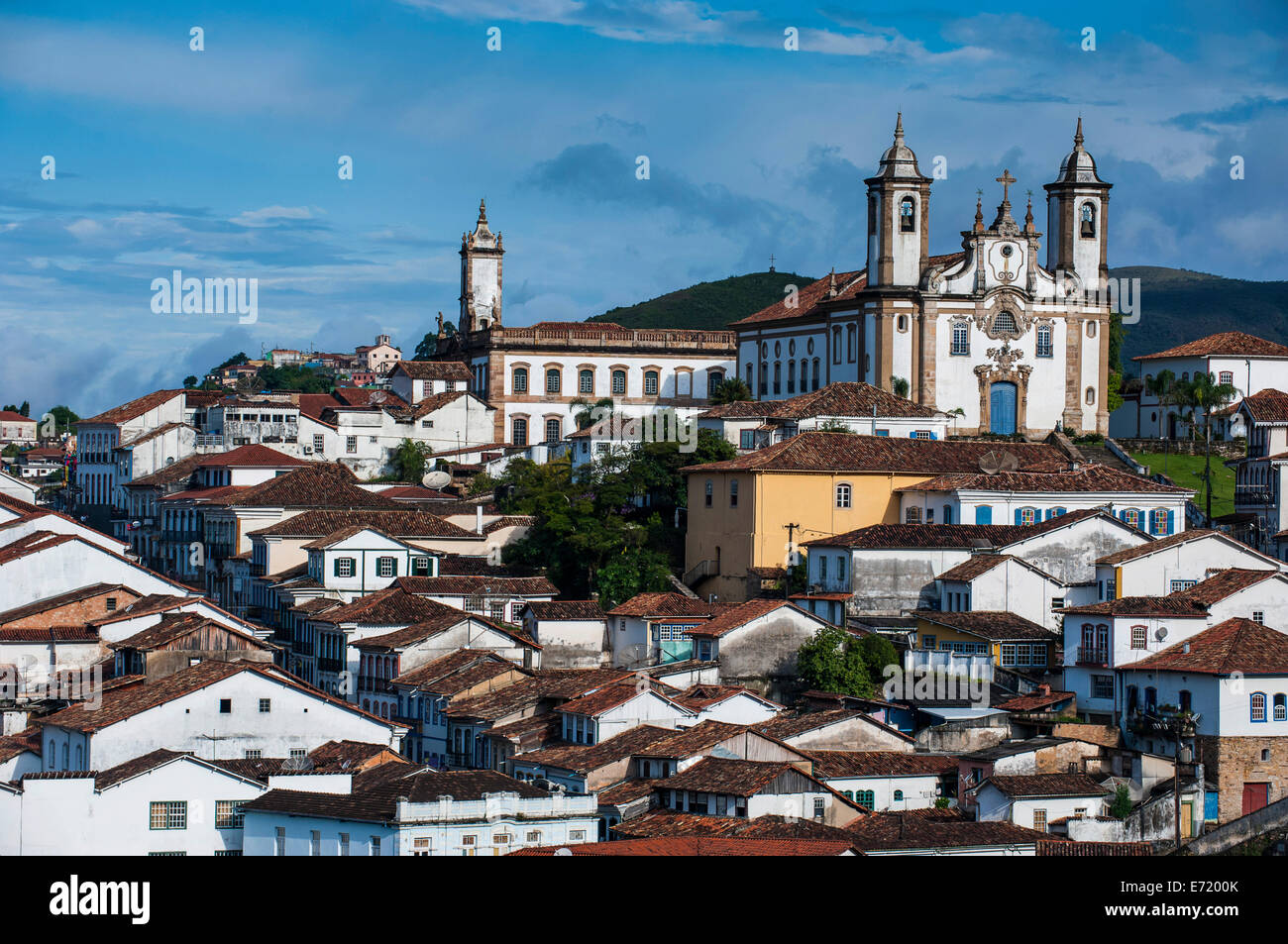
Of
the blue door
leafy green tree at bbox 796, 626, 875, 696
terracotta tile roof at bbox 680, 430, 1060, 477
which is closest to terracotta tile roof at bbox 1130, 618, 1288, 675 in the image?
leafy green tree at bbox 796, 626, 875, 696

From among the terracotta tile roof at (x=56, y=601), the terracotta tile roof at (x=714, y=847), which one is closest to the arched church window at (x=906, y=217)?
the terracotta tile roof at (x=56, y=601)

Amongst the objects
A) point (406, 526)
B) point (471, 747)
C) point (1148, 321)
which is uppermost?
point (1148, 321)

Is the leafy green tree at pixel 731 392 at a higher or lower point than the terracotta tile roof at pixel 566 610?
higher

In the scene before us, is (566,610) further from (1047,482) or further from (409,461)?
(409,461)

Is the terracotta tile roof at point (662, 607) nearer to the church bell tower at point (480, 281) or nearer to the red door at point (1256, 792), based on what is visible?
the red door at point (1256, 792)

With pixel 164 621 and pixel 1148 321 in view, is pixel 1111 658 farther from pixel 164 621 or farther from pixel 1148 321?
pixel 1148 321

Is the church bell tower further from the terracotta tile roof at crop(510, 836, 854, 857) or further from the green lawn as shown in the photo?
the terracotta tile roof at crop(510, 836, 854, 857)
